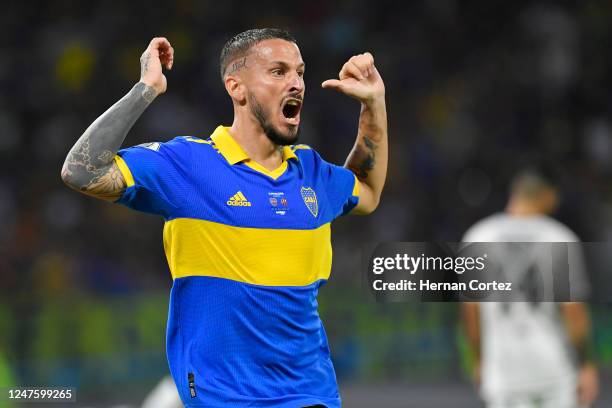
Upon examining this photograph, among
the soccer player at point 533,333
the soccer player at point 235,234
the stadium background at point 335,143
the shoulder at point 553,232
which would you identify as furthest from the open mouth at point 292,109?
the stadium background at point 335,143

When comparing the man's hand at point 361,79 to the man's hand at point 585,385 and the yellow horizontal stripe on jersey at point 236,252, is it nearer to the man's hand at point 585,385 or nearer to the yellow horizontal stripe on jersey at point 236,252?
the yellow horizontal stripe on jersey at point 236,252

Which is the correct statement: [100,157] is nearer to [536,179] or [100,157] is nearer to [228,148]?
[228,148]

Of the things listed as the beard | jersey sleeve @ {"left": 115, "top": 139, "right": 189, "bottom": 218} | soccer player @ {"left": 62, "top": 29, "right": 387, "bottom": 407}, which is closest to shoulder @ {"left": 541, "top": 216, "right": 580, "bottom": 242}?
soccer player @ {"left": 62, "top": 29, "right": 387, "bottom": 407}

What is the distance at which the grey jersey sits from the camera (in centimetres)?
552

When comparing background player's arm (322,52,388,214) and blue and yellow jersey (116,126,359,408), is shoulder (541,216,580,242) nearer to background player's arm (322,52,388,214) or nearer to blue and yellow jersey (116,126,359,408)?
background player's arm (322,52,388,214)

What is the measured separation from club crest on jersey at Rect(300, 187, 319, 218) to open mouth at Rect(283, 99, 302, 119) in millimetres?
263

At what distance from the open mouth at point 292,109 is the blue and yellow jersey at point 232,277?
0.25 meters

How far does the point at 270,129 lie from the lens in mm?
3375

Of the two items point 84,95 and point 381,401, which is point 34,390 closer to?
point 381,401

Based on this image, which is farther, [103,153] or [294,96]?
[294,96]

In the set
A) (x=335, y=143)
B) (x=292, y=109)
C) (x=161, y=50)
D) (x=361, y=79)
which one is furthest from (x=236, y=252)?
(x=335, y=143)

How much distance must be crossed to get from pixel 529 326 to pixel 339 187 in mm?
2473

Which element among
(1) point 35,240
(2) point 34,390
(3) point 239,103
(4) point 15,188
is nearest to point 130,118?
(3) point 239,103

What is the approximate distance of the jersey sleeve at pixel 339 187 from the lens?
3.54 metres
